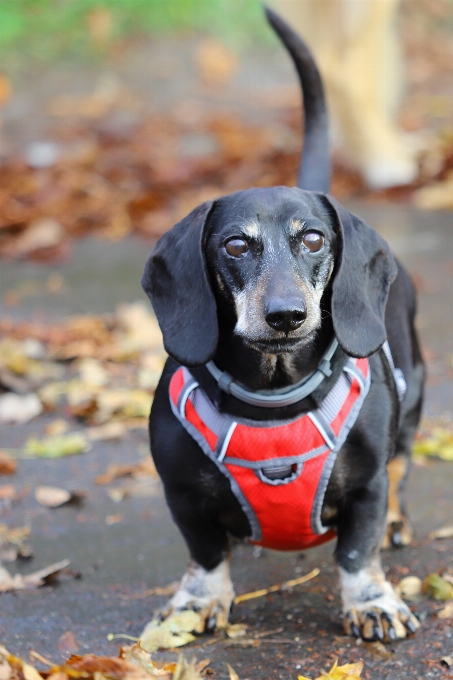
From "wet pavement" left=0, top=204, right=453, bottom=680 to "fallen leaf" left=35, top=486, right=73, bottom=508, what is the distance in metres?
0.03

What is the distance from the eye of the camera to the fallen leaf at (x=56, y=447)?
407 centimetres

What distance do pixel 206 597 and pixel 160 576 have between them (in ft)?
1.15

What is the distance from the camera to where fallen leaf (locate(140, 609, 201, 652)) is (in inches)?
105

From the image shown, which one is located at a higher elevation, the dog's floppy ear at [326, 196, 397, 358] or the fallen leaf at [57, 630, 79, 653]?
the dog's floppy ear at [326, 196, 397, 358]

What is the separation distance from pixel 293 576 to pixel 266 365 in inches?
30.1

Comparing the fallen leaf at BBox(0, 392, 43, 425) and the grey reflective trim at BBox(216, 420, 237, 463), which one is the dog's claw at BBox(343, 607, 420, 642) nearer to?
the grey reflective trim at BBox(216, 420, 237, 463)

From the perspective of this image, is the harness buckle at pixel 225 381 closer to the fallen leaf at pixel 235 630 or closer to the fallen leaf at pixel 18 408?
the fallen leaf at pixel 235 630

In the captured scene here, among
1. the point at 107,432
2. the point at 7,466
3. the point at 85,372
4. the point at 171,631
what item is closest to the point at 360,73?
the point at 85,372

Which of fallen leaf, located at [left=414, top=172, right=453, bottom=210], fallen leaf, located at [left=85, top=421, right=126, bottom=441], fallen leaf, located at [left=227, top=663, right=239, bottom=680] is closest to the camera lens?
fallen leaf, located at [left=227, top=663, right=239, bottom=680]

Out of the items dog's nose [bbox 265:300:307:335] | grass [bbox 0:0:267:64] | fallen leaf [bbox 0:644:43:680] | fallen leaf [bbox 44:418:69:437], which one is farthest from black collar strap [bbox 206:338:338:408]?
grass [bbox 0:0:267:64]

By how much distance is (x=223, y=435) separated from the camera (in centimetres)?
259

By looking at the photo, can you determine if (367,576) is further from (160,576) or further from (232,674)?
(160,576)

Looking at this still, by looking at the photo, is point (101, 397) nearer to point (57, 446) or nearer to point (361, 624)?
point (57, 446)

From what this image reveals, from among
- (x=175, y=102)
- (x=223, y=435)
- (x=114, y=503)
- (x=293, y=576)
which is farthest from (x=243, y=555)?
(x=175, y=102)
